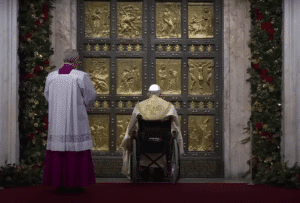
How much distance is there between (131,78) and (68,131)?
257cm

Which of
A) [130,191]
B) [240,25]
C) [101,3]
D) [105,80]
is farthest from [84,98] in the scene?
[240,25]

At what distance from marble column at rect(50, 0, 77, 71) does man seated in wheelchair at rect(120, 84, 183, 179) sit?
186cm

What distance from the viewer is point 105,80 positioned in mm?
8953

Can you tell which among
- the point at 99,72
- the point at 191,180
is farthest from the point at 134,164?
the point at 99,72

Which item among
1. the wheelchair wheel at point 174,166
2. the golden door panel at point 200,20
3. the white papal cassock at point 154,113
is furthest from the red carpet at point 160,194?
the golden door panel at point 200,20

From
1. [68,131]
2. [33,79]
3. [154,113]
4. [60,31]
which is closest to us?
[68,131]

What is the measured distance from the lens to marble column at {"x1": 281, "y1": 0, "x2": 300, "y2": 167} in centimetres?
809

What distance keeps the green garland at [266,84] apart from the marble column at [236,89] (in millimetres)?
171

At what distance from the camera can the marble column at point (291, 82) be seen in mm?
8086

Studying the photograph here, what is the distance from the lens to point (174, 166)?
24.7 ft

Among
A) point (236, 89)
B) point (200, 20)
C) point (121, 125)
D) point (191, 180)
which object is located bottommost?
point (191, 180)

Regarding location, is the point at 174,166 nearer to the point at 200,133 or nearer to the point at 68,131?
the point at 200,133

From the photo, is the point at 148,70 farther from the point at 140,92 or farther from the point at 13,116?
the point at 13,116

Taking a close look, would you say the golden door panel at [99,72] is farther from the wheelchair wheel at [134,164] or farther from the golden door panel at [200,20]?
the wheelchair wheel at [134,164]
